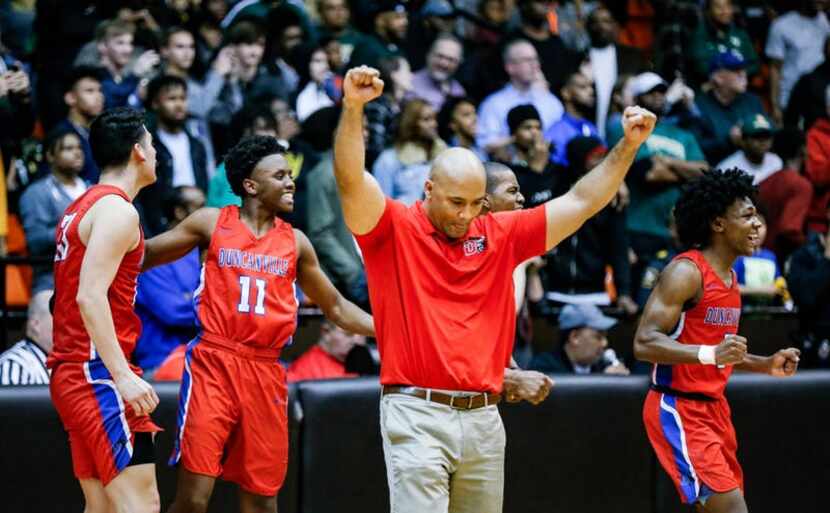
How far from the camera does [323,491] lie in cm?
820

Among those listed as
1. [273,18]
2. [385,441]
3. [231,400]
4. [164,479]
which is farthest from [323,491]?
[273,18]

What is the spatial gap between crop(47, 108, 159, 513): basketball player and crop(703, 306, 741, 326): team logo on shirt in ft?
9.50

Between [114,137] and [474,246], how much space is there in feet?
5.39

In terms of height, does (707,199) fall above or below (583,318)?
above

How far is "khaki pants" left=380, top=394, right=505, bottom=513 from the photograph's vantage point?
5.72 metres

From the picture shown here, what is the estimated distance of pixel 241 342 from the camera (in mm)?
6871

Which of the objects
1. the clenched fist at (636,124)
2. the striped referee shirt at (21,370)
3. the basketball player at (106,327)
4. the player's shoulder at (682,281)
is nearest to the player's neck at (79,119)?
the striped referee shirt at (21,370)

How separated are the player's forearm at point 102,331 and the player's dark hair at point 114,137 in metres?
0.71

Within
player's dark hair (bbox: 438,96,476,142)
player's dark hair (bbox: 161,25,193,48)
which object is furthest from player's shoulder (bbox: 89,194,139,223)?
player's dark hair (bbox: 438,96,476,142)

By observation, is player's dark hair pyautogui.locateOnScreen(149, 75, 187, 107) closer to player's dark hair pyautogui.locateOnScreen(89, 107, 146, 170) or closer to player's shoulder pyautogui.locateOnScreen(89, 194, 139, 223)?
player's dark hair pyautogui.locateOnScreen(89, 107, 146, 170)

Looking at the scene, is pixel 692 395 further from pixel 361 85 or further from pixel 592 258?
pixel 592 258

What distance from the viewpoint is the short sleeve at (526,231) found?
6.00 meters

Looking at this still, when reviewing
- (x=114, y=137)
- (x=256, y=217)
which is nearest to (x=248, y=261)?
(x=256, y=217)

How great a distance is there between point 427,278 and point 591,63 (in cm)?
798
